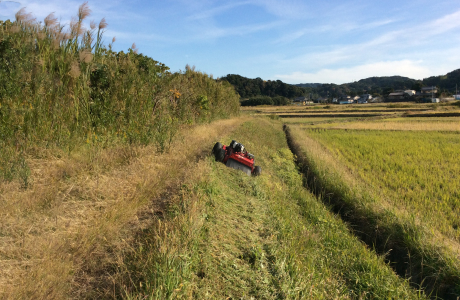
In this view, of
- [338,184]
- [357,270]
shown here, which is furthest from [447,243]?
[338,184]

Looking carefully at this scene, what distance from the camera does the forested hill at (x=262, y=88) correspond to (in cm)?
9529

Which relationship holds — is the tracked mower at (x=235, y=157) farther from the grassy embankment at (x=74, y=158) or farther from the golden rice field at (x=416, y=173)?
the golden rice field at (x=416, y=173)

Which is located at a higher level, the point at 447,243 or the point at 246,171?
the point at 246,171

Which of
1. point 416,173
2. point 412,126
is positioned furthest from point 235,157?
point 412,126

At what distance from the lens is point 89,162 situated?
498cm

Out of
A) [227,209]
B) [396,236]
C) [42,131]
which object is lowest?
[396,236]

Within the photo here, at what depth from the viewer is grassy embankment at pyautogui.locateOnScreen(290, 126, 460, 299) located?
4.56 meters

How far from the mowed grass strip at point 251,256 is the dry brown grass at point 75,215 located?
50cm

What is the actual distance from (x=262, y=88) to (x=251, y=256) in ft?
359

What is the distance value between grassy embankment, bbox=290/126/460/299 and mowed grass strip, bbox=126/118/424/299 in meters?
0.60

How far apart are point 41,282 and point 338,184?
7.41m

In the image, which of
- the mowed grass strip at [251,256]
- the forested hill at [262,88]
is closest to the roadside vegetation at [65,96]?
the mowed grass strip at [251,256]

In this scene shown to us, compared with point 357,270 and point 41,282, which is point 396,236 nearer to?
point 357,270

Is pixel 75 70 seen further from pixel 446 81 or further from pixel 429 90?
pixel 446 81
